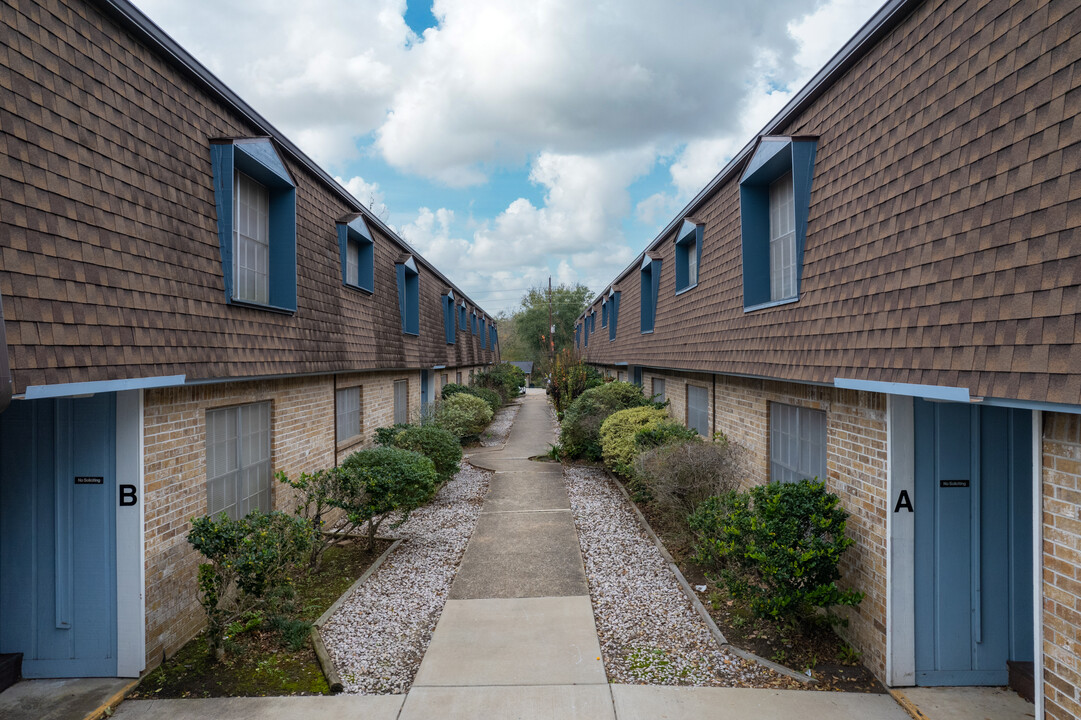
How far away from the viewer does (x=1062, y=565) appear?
9.91 feet

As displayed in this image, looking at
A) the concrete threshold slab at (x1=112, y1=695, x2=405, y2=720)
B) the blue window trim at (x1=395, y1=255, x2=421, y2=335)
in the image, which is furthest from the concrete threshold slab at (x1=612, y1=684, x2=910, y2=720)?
the blue window trim at (x1=395, y1=255, x2=421, y2=335)

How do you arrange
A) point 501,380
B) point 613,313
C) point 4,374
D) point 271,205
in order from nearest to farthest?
point 4,374, point 271,205, point 613,313, point 501,380

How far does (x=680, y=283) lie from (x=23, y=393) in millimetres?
9898

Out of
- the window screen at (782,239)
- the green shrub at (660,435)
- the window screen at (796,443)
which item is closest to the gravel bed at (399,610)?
the green shrub at (660,435)

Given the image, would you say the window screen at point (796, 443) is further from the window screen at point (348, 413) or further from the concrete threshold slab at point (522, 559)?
the window screen at point (348, 413)

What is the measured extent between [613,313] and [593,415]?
6539mm

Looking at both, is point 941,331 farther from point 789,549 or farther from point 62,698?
point 62,698

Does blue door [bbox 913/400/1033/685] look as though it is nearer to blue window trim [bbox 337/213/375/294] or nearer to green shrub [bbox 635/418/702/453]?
green shrub [bbox 635/418/702/453]

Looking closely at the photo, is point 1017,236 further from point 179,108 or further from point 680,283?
point 680,283

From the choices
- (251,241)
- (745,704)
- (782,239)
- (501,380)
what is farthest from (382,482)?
(501,380)

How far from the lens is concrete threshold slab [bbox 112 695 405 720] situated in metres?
4.13

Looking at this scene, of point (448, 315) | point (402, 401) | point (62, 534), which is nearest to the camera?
point (62, 534)

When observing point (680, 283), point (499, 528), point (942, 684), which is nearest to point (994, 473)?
point (942, 684)

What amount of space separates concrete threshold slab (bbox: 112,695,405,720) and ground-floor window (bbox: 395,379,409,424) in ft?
30.8
